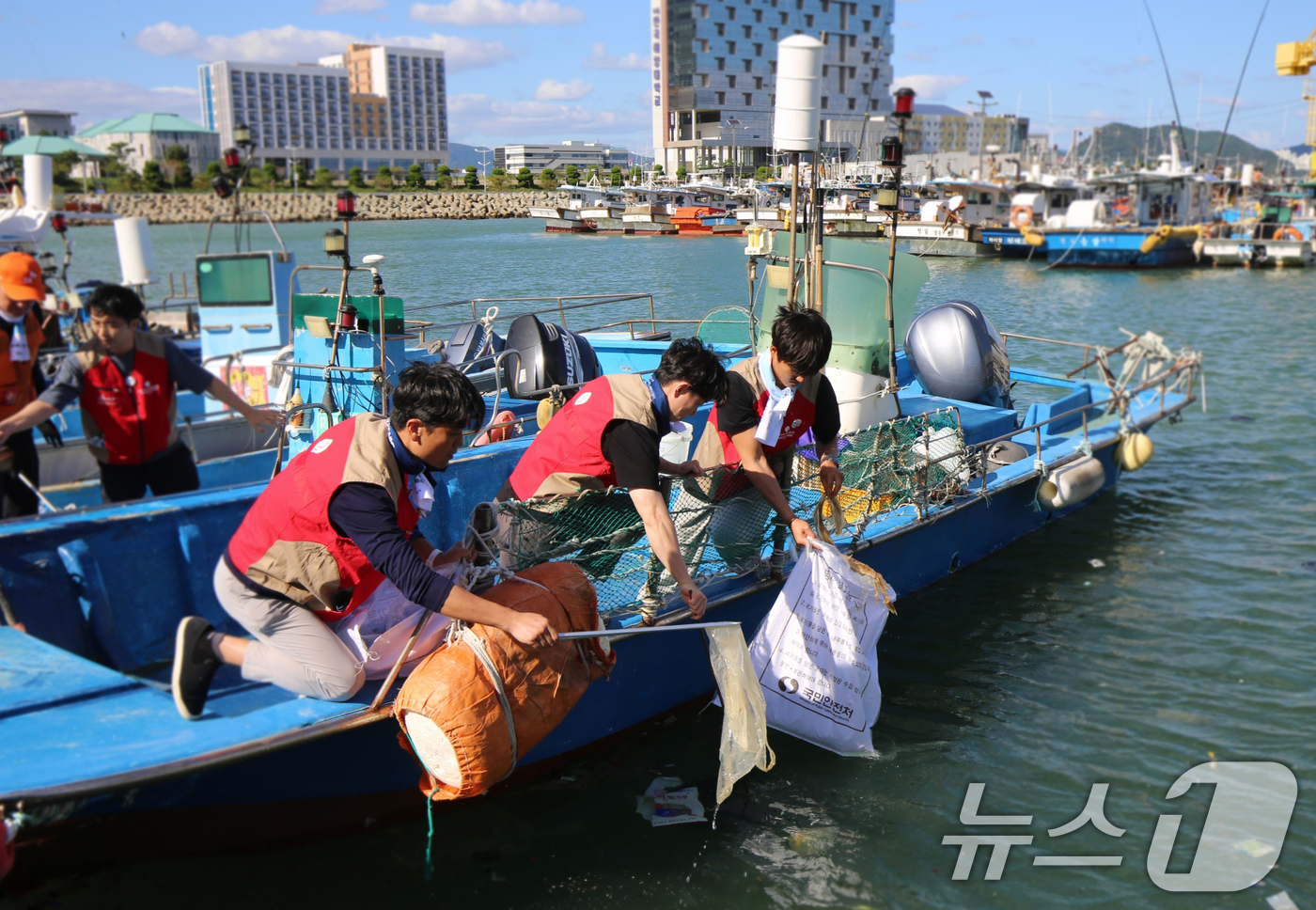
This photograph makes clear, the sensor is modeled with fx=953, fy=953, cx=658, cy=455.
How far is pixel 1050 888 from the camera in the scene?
415cm

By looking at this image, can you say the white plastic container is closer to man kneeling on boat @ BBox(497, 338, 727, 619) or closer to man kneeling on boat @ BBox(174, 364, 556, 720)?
man kneeling on boat @ BBox(497, 338, 727, 619)

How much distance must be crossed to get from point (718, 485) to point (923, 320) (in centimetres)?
449

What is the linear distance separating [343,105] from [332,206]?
306 feet

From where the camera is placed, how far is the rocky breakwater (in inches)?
2729

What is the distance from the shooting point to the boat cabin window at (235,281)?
977 cm

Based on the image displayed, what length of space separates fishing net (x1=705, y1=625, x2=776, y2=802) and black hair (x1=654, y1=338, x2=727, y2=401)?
0.97 meters

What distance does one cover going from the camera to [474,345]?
30.2 feet

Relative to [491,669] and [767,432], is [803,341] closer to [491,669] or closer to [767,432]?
[767,432]

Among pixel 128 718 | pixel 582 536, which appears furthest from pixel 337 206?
pixel 128 718

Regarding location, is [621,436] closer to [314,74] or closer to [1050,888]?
[1050,888]

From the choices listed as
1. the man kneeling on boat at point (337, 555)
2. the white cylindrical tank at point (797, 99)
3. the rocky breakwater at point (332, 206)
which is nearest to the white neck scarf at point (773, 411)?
the man kneeling on boat at point (337, 555)

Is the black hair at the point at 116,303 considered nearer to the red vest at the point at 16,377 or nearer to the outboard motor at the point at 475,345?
the red vest at the point at 16,377

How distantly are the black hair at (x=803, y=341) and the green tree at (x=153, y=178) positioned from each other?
80964 millimetres

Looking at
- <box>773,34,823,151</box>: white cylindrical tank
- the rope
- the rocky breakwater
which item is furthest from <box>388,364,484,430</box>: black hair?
the rocky breakwater
